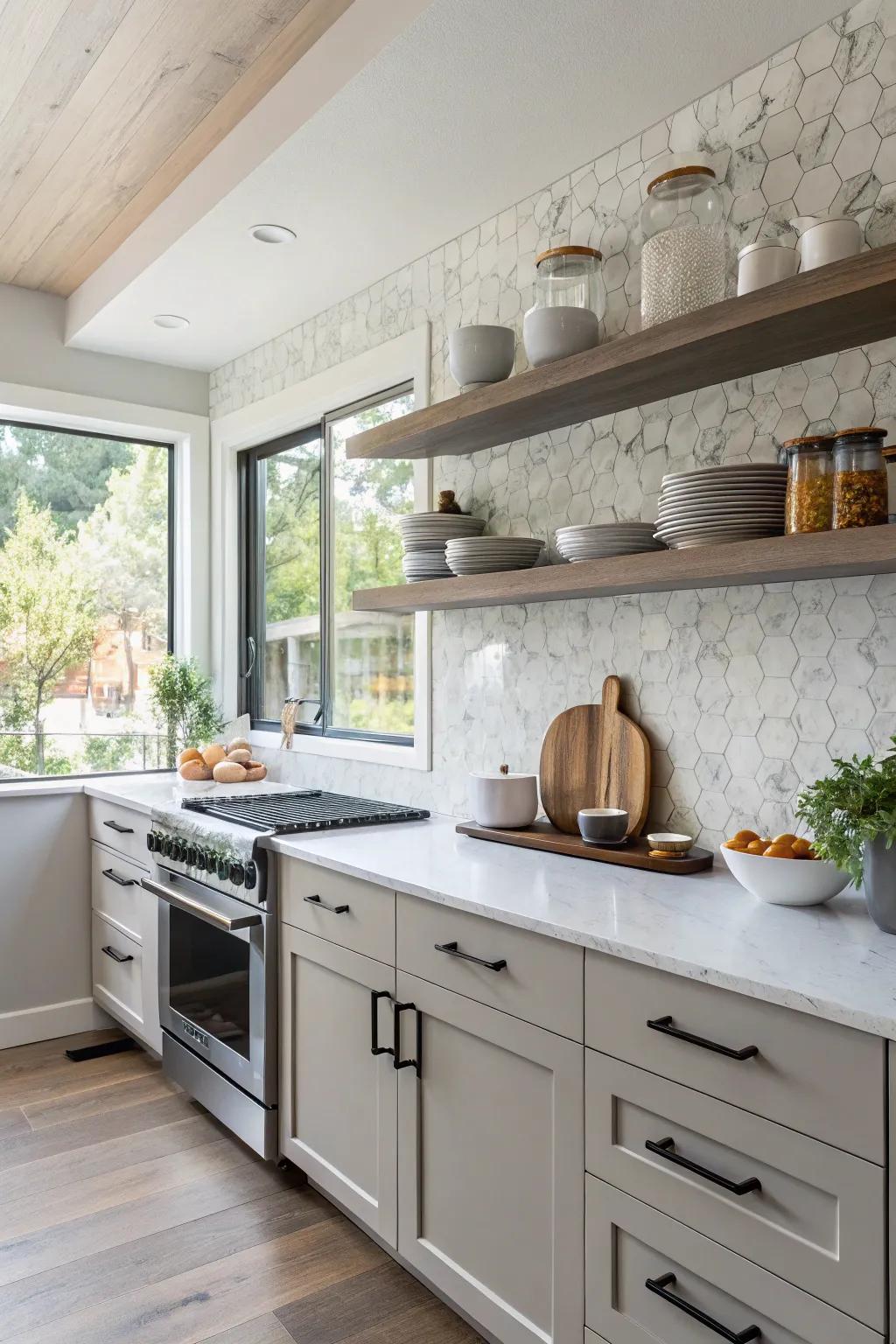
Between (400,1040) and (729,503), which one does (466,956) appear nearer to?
(400,1040)

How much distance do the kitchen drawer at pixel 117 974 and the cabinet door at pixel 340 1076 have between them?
1.01m

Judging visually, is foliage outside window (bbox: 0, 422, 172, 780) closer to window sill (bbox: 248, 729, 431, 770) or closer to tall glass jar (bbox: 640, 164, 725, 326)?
window sill (bbox: 248, 729, 431, 770)

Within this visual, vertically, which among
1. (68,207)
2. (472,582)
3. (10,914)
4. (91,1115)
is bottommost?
(91,1115)

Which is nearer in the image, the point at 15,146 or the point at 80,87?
the point at 80,87

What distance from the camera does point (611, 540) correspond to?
200 cm

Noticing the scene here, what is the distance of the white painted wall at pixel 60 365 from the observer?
3635 mm

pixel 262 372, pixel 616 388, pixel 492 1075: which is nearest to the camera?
pixel 492 1075

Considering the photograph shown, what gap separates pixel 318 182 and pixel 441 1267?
2455mm

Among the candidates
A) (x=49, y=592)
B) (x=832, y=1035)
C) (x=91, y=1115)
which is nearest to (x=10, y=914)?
(x=91, y=1115)

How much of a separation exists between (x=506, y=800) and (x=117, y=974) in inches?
70.8

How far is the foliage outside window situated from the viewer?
3.70m

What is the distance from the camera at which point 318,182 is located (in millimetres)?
2428

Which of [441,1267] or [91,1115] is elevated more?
[441,1267]

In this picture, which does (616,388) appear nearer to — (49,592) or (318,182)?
(318,182)
